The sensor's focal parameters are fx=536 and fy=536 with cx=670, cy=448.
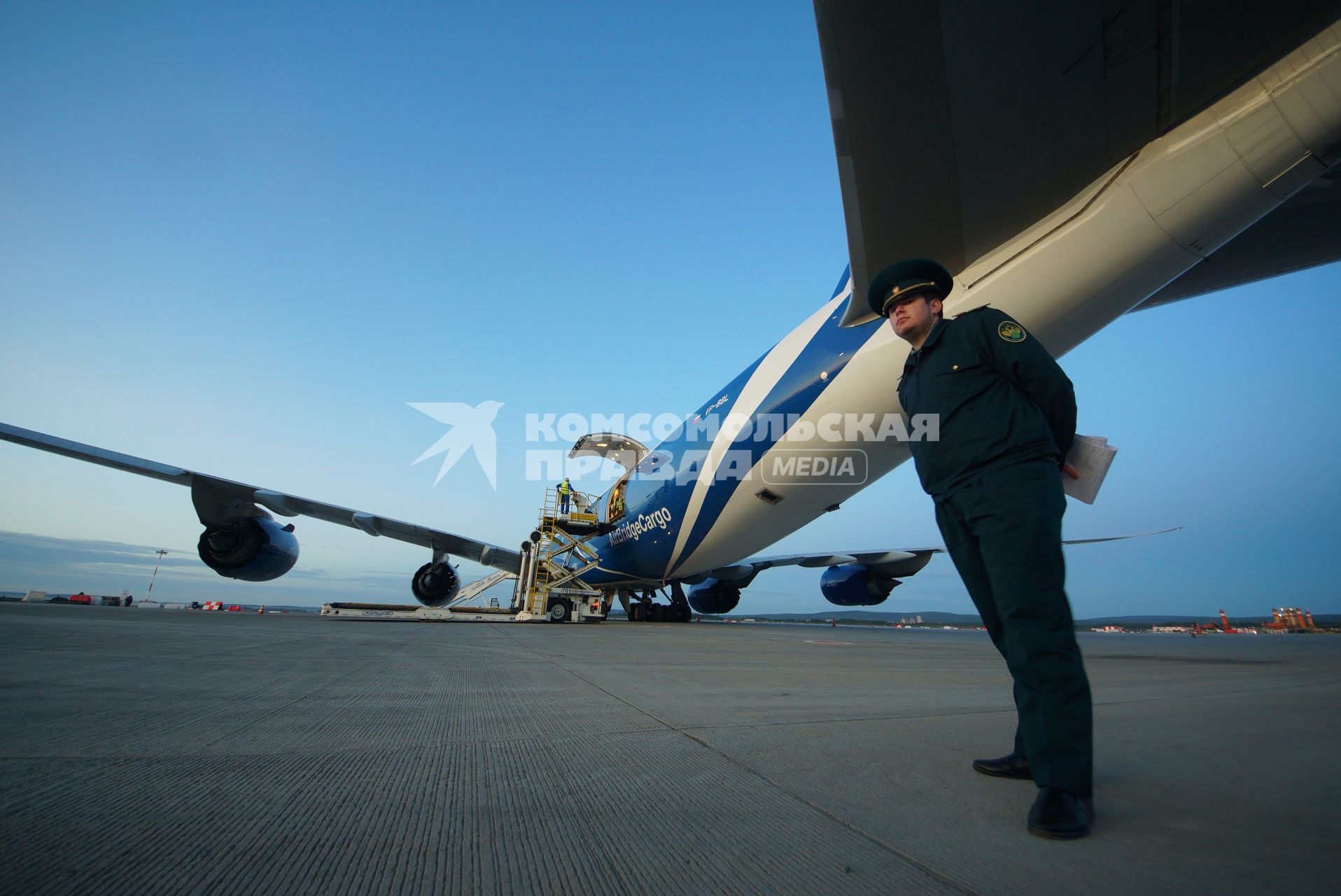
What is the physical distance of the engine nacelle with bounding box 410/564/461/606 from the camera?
40.0ft

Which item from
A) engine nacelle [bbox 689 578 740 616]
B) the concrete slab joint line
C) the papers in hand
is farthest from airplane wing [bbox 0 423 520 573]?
the papers in hand

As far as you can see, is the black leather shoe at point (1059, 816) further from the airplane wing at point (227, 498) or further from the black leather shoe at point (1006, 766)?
the airplane wing at point (227, 498)

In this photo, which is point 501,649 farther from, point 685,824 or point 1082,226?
point 1082,226

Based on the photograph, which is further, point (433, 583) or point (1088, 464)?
point (433, 583)

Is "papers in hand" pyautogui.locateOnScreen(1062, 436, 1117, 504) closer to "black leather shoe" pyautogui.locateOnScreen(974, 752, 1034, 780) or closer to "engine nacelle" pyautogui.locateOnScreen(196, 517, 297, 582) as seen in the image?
"black leather shoe" pyautogui.locateOnScreen(974, 752, 1034, 780)

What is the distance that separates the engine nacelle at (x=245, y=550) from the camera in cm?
946

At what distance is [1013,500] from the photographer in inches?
53.3

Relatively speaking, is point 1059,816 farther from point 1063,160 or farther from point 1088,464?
point 1063,160

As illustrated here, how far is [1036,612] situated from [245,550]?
11856 millimetres

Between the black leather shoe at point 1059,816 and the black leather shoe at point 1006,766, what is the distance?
0.77 ft

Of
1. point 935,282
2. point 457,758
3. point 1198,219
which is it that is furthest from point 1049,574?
point 1198,219

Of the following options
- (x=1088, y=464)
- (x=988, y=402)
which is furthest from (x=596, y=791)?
(x=1088, y=464)

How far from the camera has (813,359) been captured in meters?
6.17

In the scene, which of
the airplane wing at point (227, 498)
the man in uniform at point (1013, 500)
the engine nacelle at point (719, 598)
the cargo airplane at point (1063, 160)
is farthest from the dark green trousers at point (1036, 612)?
the engine nacelle at point (719, 598)
